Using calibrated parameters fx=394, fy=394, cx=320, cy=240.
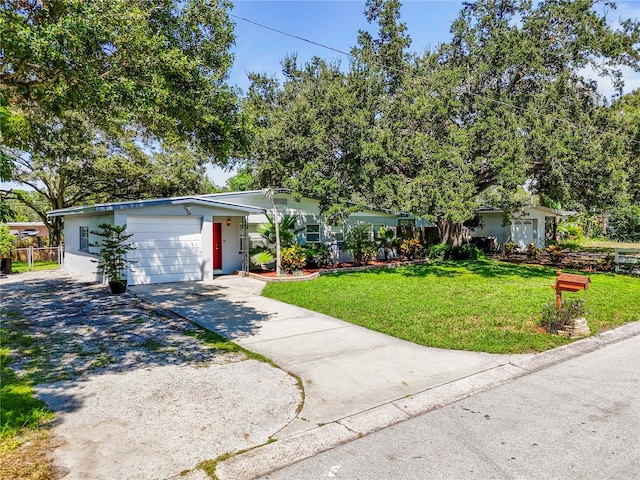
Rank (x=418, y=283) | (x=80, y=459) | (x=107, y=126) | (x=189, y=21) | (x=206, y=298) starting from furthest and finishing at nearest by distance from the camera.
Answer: (x=418, y=283)
(x=206, y=298)
(x=107, y=126)
(x=189, y=21)
(x=80, y=459)

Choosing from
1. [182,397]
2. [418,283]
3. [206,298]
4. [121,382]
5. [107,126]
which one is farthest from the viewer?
[418,283]

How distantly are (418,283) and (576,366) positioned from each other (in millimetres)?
7529

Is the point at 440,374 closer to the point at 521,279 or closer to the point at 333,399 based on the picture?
the point at 333,399

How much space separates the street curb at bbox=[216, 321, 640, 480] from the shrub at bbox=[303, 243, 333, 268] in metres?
11.2

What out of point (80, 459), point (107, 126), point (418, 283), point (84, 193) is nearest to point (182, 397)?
point (80, 459)

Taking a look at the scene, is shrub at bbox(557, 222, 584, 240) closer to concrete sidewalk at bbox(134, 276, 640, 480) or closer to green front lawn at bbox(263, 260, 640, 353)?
green front lawn at bbox(263, 260, 640, 353)

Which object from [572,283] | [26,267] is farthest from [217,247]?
[572,283]

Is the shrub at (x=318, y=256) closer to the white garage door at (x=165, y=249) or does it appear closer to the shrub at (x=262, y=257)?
the shrub at (x=262, y=257)

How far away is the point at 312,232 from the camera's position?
17.6 metres

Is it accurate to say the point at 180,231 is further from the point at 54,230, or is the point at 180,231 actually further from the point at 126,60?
the point at 54,230

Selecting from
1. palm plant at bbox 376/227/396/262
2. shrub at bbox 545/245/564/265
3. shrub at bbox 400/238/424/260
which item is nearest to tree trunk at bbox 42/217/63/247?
palm plant at bbox 376/227/396/262

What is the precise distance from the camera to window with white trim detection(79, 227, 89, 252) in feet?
47.9

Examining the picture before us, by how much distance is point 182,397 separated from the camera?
4273 millimetres

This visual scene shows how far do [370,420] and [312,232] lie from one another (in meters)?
14.0
